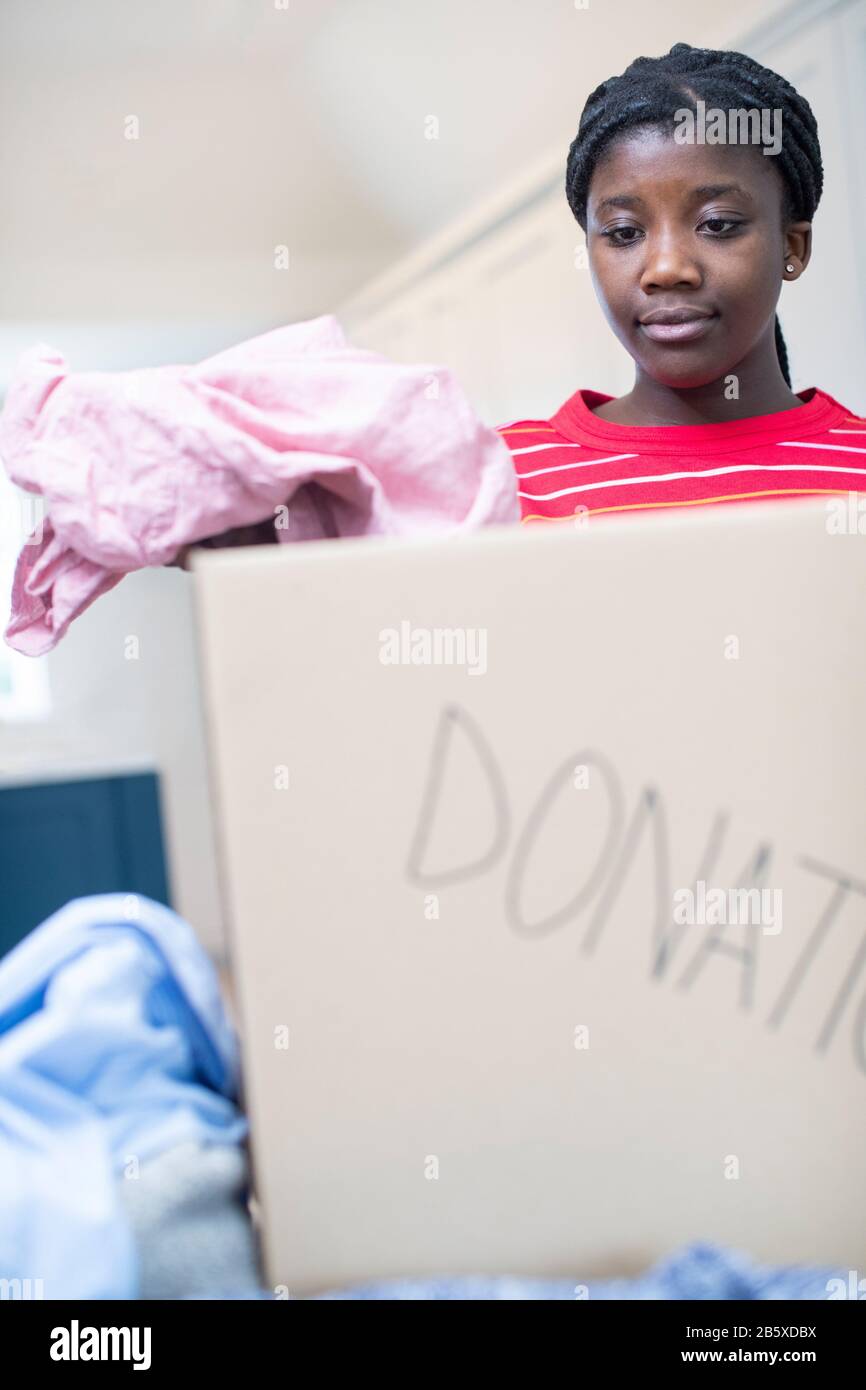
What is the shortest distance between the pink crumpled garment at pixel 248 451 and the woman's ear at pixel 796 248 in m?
0.54

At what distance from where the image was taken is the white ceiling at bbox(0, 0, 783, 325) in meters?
2.69

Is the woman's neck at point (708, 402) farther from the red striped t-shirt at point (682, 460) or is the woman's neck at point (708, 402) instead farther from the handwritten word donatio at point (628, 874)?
the handwritten word donatio at point (628, 874)

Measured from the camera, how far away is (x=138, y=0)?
2.71 m

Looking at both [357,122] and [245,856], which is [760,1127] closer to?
[245,856]

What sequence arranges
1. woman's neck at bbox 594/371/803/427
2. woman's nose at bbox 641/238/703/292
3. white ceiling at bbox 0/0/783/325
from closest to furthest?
1. woman's nose at bbox 641/238/703/292
2. woman's neck at bbox 594/371/803/427
3. white ceiling at bbox 0/0/783/325

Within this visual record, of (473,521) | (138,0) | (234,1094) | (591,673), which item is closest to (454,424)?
(473,521)

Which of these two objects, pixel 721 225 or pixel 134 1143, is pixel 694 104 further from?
pixel 134 1143

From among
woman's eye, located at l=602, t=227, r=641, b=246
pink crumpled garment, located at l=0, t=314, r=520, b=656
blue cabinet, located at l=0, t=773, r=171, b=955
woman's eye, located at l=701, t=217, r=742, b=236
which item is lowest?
blue cabinet, located at l=0, t=773, r=171, b=955

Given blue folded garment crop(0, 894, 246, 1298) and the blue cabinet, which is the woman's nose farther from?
the blue cabinet

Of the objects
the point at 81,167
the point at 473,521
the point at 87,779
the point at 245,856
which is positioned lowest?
the point at 87,779

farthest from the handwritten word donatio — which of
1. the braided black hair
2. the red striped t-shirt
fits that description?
the braided black hair

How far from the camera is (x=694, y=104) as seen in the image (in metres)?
0.99

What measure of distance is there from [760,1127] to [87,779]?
329cm

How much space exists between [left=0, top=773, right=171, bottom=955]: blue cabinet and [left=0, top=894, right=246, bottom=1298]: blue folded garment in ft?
9.53
